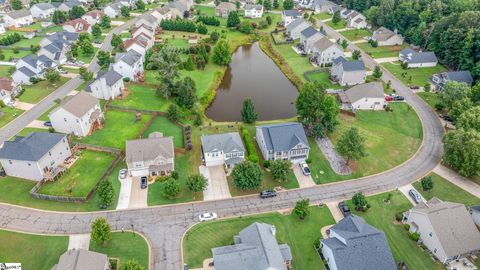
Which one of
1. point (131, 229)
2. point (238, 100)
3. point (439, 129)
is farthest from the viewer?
point (238, 100)

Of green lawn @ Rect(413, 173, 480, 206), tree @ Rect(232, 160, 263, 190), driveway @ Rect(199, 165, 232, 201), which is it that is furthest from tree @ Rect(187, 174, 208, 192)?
green lawn @ Rect(413, 173, 480, 206)

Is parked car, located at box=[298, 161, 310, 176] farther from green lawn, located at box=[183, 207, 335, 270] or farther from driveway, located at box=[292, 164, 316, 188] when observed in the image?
green lawn, located at box=[183, 207, 335, 270]

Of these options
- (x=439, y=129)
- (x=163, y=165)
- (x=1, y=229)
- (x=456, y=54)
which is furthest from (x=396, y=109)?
(x=1, y=229)

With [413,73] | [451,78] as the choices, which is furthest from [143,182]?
[413,73]

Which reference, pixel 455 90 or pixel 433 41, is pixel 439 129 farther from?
pixel 433 41

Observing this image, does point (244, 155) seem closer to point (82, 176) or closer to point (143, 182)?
point (143, 182)

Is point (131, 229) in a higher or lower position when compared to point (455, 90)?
lower
